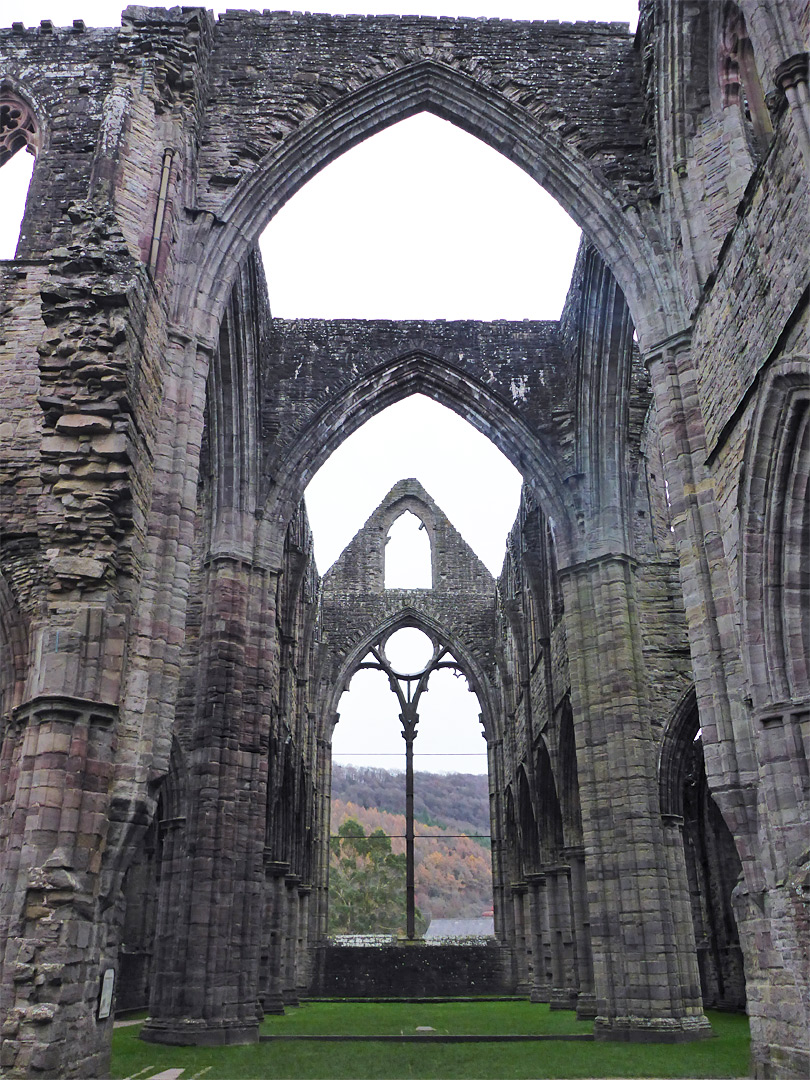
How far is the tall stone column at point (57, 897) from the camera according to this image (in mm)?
5430

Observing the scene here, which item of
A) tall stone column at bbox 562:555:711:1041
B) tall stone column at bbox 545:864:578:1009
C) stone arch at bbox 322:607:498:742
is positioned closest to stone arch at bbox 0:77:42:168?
tall stone column at bbox 562:555:711:1041

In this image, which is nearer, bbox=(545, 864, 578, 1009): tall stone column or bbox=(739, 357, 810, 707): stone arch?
bbox=(739, 357, 810, 707): stone arch

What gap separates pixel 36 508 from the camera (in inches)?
297

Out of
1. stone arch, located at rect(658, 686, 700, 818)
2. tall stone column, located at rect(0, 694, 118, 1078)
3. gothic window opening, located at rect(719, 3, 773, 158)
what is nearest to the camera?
tall stone column, located at rect(0, 694, 118, 1078)

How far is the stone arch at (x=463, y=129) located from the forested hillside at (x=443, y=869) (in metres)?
37.0

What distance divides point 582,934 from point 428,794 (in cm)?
4068

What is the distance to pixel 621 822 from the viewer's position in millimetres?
10297

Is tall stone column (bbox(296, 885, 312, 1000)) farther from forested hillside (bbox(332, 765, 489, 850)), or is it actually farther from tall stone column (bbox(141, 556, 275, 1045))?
forested hillside (bbox(332, 765, 489, 850))

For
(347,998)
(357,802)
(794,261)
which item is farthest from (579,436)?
(357,802)

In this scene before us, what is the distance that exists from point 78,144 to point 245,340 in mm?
3363

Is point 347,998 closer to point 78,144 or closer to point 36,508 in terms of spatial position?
point 36,508

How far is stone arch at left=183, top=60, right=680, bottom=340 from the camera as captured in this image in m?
8.55

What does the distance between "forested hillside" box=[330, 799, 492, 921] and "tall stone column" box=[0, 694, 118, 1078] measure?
37956 mm

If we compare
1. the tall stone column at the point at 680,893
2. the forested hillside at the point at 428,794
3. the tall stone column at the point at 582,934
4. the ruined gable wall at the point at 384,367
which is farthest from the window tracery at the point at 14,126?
the forested hillside at the point at 428,794
